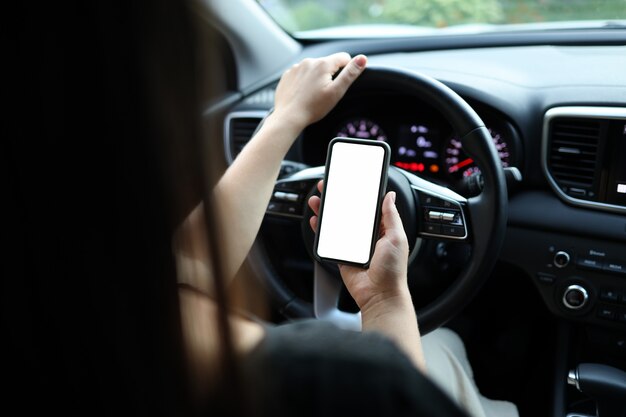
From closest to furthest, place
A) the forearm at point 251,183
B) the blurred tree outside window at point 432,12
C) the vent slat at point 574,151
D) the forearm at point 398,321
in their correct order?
the forearm at point 398,321 < the forearm at point 251,183 < the vent slat at point 574,151 < the blurred tree outside window at point 432,12

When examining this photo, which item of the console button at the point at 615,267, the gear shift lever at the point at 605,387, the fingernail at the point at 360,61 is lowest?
the gear shift lever at the point at 605,387

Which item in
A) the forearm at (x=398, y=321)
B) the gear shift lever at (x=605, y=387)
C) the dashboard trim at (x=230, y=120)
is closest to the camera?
the forearm at (x=398, y=321)

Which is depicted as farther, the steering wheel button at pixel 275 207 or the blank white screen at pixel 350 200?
the steering wheel button at pixel 275 207

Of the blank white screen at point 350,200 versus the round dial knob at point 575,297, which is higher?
the blank white screen at point 350,200

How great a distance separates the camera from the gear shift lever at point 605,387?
1401 mm

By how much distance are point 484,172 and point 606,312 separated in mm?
528

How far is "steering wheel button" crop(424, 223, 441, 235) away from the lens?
50.4 inches

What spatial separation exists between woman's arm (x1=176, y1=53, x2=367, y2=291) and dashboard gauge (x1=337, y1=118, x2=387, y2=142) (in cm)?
46

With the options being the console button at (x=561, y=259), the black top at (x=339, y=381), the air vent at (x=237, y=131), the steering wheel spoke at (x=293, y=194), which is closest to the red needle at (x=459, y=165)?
the console button at (x=561, y=259)

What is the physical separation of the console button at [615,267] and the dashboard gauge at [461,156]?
1.06ft

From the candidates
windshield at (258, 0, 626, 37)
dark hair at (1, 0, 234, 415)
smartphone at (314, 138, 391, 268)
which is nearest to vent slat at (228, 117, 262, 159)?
windshield at (258, 0, 626, 37)

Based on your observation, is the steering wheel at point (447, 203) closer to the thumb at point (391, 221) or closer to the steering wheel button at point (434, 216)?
the steering wheel button at point (434, 216)

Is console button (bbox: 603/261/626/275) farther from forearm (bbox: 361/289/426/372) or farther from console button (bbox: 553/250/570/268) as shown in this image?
forearm (bbox: 361/289/426/372)

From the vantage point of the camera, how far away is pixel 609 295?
149cm
